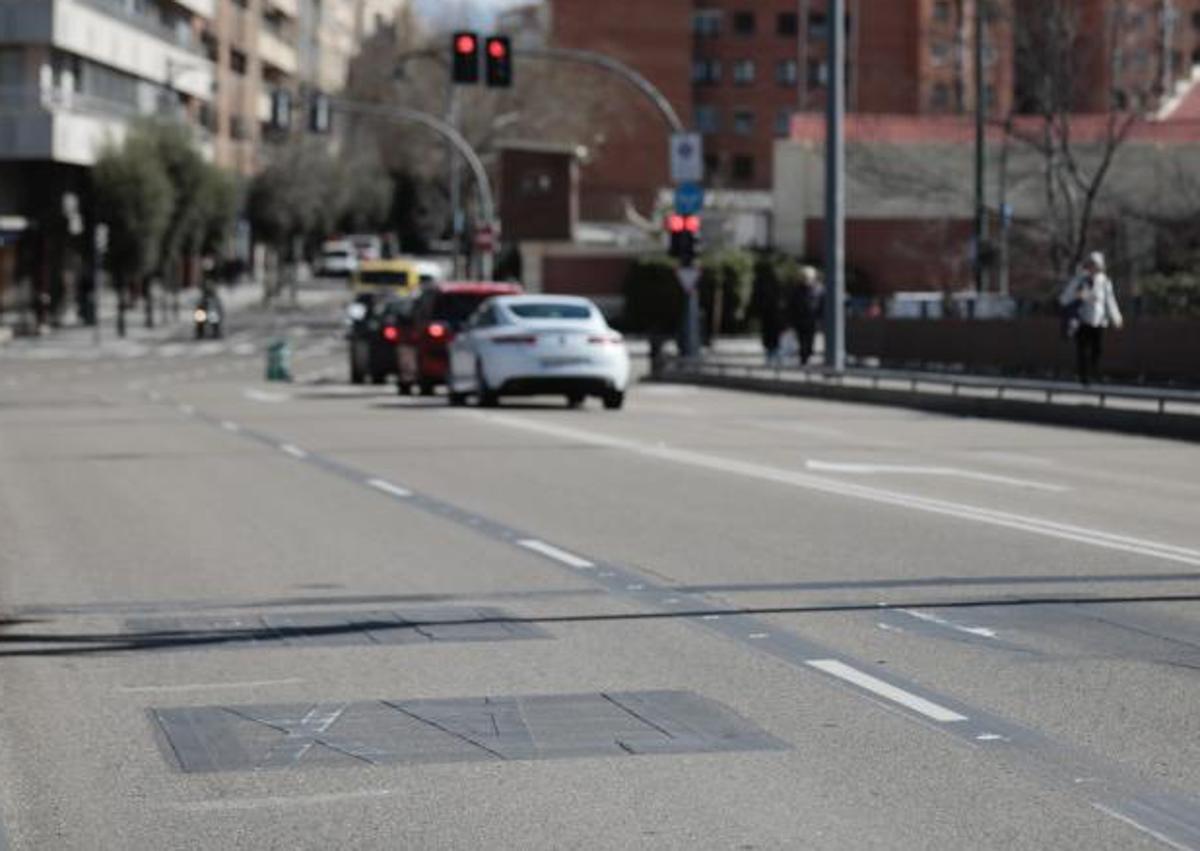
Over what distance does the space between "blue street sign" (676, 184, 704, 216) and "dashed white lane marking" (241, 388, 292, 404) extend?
8121 mm

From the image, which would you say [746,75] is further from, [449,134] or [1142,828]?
[1142,828]

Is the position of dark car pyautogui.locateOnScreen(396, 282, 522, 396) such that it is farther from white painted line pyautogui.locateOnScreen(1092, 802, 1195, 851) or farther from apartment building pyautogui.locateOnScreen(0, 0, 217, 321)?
apartment building pyautogui.locateOnScreen(0, 0, 217, 321)

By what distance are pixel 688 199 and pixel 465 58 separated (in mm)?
5468

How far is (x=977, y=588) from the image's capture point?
12.8 m

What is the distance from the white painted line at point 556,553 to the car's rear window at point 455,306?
A: 2402cm

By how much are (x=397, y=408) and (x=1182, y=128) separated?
1599 inches

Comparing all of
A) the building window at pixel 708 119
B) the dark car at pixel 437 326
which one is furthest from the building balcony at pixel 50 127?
the building window at pixel 708 119

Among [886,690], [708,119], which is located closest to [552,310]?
[886,690]

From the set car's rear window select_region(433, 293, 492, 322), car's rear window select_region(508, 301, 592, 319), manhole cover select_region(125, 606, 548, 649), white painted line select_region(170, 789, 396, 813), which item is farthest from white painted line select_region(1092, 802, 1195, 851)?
→ car's rear window select_region(433, 293, 492, 322)

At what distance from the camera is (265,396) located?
40.3 m

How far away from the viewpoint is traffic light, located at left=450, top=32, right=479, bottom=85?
42625 millimetres

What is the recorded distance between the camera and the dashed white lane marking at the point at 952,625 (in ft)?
36.4

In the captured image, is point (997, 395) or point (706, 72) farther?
point (706, 72)

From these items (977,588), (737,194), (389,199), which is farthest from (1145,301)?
(389,199)
